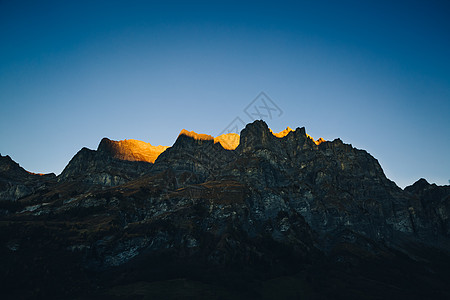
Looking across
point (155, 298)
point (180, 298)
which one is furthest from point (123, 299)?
point (180, 298)

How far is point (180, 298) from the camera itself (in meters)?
199

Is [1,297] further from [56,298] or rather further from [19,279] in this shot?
[56,298]

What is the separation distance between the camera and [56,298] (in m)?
192

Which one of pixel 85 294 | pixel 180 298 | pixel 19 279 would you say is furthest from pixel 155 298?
pixel 19 279

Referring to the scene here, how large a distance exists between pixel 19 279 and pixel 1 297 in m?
17.0

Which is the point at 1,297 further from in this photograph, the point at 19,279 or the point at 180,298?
the point at 180,298

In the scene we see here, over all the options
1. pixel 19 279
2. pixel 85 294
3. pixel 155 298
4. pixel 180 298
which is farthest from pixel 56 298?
pixel 180 298

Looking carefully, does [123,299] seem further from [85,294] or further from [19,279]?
[19,279]

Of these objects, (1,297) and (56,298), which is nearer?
(1,297)

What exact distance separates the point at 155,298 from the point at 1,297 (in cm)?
9289

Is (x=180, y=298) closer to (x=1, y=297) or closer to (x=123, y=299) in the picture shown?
(x=123, y=299)

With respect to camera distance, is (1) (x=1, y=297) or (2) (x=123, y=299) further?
(2) (x=123, y=299)

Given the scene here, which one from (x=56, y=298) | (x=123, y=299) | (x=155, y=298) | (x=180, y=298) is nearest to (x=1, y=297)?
(x=56, y=298)

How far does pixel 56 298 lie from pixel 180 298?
80687 mm
